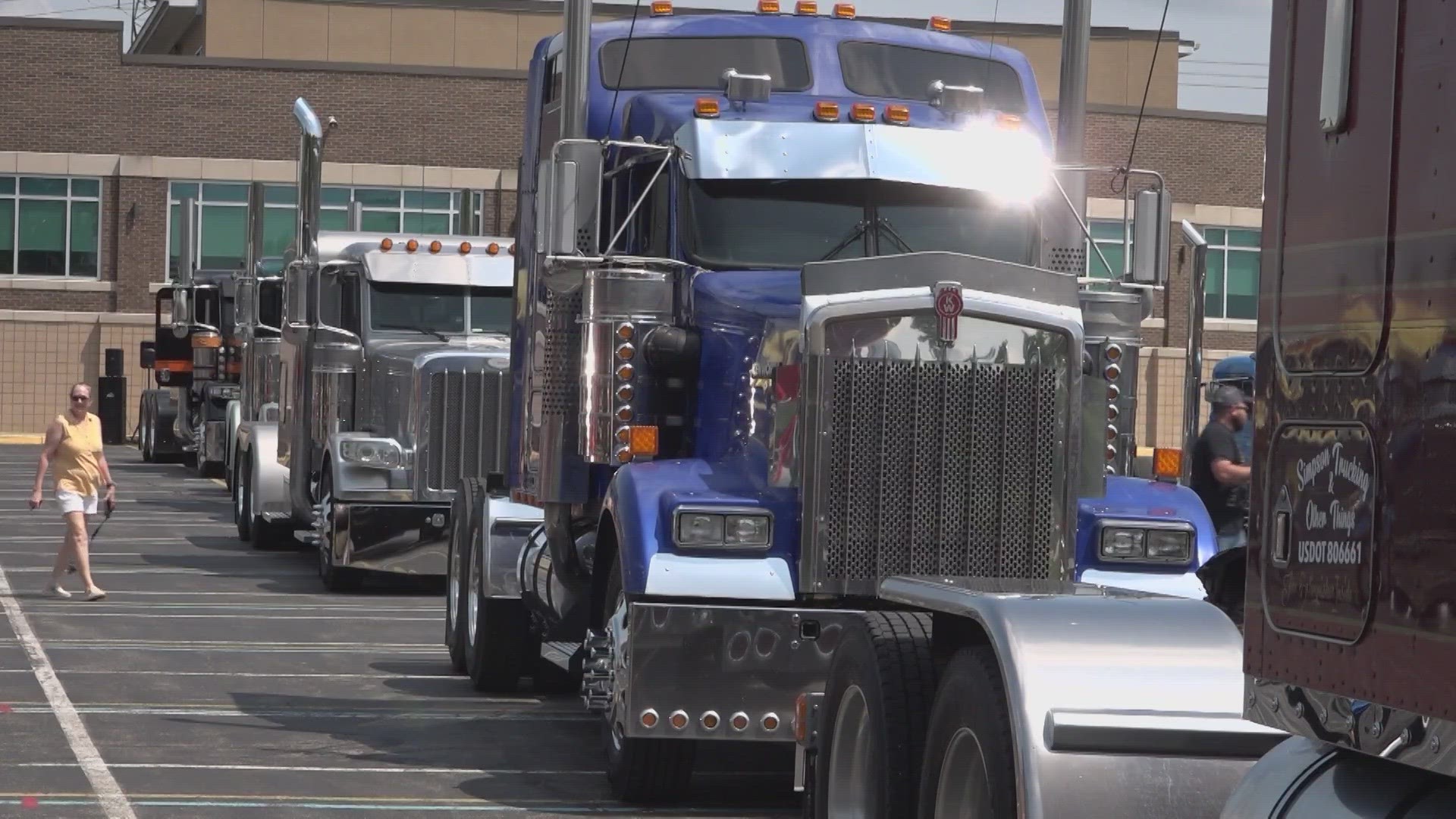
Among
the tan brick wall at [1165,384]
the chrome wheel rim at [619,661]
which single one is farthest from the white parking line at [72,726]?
the tan brick wall at [1165,384]

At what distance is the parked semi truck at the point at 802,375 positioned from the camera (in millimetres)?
8836

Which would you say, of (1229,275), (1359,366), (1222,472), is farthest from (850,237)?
(1229,275)

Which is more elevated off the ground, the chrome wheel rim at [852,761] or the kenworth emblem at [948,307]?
the kenworth emblem at [948,307]

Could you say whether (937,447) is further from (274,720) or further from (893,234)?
(274,720)

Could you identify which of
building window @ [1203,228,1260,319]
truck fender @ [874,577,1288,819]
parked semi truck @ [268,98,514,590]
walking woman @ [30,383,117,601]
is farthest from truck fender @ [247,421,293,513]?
building window @ [1203,228,1260,319]

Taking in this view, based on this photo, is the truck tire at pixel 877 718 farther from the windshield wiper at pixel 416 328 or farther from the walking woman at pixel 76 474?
the windshield wiper at pixel 416 328

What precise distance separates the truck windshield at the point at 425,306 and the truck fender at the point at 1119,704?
1348cm

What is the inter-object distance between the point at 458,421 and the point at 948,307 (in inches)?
373

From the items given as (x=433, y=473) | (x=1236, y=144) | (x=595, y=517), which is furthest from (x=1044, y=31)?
(x=595, y=517)

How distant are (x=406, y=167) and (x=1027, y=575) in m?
43.3

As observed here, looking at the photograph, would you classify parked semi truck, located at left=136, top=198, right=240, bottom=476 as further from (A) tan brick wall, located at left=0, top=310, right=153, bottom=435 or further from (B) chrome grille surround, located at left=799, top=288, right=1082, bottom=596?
(B) chrome grille surround, located at left=799, top=288, right=1082, bottom=596

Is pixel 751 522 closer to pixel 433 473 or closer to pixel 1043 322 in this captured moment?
pixel 1043 322

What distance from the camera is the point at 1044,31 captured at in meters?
56.4

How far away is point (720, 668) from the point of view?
8789 millimetres
